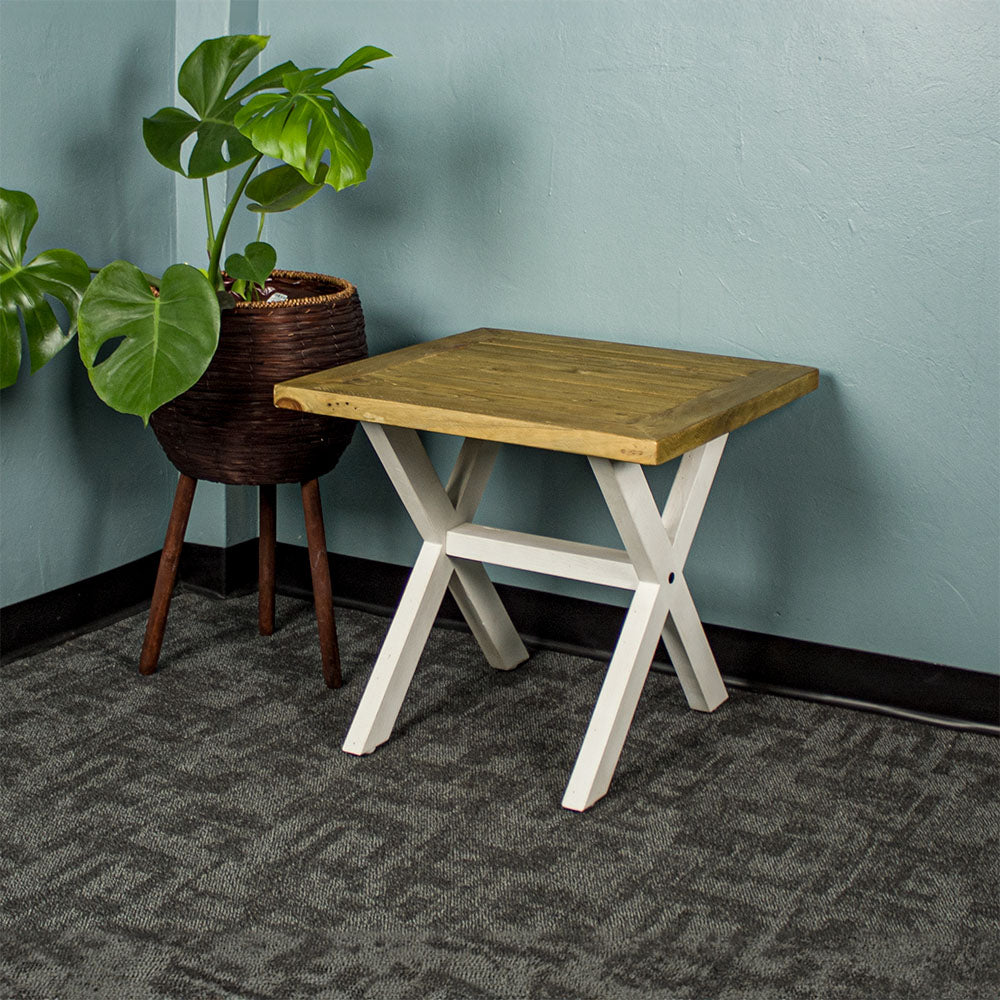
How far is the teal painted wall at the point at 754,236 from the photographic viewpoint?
87.9 inches

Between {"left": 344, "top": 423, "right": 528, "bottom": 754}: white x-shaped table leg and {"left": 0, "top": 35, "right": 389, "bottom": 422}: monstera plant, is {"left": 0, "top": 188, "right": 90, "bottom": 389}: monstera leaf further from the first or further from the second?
{"left": 344, "top": 423, "right": 528, "bottom": 754}: white x-shaped table leg

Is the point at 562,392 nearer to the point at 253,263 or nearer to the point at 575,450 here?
the point at 575,450

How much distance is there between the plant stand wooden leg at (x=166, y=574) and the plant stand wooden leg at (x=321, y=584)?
235 mm

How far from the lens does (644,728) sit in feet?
7.67

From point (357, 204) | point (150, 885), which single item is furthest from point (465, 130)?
point (150, 885)

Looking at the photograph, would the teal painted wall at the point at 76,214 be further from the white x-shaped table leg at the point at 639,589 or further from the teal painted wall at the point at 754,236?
the white x-shaped table leg at the point at 639,589

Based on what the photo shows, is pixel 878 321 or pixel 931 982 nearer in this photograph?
pixel 931 982

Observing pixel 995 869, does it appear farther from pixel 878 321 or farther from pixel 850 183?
pixel 850 183

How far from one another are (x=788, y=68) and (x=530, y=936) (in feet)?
5.06

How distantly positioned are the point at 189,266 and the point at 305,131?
0.29 m

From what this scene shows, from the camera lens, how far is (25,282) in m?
2.20

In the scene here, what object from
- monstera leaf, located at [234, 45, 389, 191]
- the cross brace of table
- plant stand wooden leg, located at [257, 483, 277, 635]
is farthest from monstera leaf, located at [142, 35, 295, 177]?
plant stand wooden leg, located at [257, 483, 277, 635]

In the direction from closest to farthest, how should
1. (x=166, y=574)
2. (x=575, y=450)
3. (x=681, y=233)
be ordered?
(x=575, y=450), (x=681, y=233), (x=166, y=574)

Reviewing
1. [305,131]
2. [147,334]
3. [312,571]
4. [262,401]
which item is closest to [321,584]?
[312,571]
